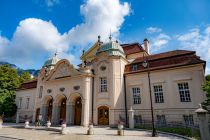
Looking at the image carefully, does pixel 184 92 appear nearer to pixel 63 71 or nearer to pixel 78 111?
pixel 78 111

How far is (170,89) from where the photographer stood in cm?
2141

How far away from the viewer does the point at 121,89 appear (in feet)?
79.8

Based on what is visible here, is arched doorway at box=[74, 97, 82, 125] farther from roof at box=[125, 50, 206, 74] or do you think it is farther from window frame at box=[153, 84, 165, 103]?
window frame at box=[153, 84, 165, 103]

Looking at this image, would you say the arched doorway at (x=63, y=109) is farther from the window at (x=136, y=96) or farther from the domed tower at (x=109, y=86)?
the window at (x=136, y=96)

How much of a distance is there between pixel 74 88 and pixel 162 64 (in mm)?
13001

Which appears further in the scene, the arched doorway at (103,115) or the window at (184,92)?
the arched doorway at (103,115)

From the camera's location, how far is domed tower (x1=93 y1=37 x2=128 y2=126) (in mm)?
23150

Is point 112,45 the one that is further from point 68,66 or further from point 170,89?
point 170,89

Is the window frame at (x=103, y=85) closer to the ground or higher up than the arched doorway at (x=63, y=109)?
higher up

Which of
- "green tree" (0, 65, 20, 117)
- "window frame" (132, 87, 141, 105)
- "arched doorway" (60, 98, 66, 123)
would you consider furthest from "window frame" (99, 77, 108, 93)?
"green tree" (0, 65, 20, 117)

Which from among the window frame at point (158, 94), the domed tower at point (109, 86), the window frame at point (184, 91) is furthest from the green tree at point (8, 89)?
the window frame at point (184, 91)

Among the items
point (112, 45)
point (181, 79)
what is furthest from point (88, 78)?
point (181, 79)

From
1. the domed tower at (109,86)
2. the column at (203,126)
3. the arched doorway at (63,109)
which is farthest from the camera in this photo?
the arched doorway at (63,109)

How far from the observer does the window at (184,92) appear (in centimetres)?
2038
